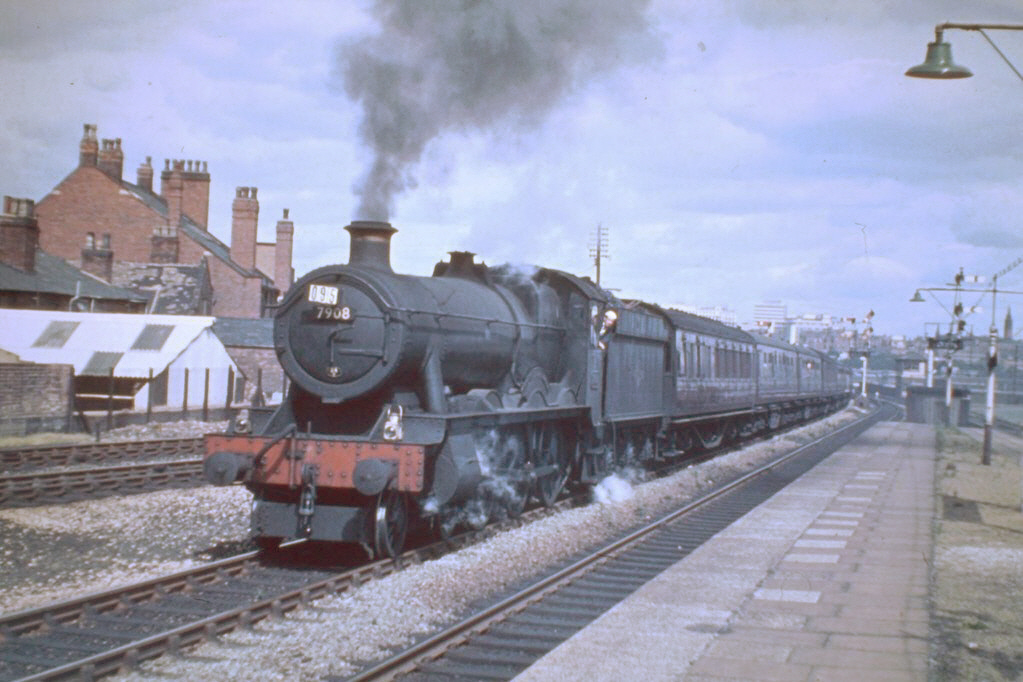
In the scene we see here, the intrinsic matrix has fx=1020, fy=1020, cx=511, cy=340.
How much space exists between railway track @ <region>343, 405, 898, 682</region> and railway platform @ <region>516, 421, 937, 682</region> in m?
0.24

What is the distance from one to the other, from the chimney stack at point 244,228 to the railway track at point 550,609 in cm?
3403

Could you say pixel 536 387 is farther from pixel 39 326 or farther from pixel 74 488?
pixel 39 326

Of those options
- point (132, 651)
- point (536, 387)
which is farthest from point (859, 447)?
point (132, 651)

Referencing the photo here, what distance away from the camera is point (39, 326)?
29500 mm

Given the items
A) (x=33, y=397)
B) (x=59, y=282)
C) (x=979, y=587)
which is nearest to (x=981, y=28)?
(x=979, y=587)

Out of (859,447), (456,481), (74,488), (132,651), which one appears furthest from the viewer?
(859,447)

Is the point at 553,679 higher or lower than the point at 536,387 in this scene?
lower

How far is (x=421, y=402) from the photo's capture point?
33.1 ft

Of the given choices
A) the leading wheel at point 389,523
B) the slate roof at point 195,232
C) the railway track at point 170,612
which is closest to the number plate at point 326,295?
the leading wheel at point 389,523

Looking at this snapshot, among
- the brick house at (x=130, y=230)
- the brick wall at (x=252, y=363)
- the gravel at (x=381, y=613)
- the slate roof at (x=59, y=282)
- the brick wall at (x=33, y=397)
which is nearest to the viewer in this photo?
the gravel at (x=381, y=613)

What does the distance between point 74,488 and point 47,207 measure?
107ft

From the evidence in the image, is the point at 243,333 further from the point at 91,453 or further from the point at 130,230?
the point at 91,453

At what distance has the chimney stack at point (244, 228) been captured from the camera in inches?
1758

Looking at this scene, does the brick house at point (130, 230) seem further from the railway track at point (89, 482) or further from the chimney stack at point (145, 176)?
the railway track at point (89, 482)
